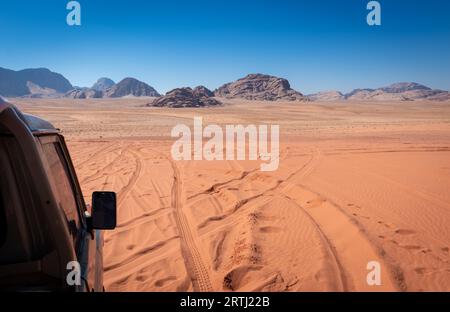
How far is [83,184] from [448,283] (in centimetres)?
766

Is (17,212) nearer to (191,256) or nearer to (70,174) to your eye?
(70,174)

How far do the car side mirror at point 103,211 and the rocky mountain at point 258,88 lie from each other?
140 meters

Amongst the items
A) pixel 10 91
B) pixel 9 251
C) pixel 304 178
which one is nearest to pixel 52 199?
pixel 9 251

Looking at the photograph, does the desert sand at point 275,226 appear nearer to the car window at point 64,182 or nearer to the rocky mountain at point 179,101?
the car window at point 64,182

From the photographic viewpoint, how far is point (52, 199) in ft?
4.84

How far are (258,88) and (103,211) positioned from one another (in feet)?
561

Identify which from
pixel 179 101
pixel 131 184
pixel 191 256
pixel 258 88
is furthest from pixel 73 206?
pixel 258 88

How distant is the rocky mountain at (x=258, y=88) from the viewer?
14600 centimetres

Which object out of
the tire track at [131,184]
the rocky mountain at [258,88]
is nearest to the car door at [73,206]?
the tire track at [131,184]

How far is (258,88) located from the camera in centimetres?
16888

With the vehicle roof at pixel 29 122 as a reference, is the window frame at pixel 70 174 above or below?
below

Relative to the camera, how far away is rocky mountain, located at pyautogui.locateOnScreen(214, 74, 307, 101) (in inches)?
5748

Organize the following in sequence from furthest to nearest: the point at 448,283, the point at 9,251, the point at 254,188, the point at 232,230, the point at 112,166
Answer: the point at 112,166 < the point at 254,188 < the point at 232,230 < the point at 448,283 < the point at 9,251

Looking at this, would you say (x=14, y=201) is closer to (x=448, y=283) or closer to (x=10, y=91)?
(x=448, y=283)
